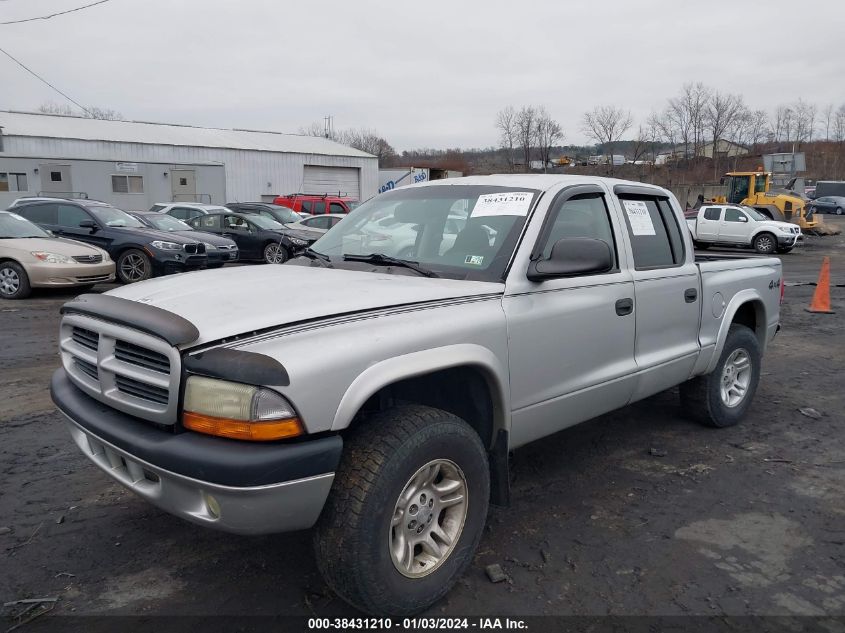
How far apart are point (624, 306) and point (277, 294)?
1981 millimetres

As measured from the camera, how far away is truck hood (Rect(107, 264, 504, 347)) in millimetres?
2520

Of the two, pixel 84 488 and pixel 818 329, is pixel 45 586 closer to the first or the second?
pixel 84 488

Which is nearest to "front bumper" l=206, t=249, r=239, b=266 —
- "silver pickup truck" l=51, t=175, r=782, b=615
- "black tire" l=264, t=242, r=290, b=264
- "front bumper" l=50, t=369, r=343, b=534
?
"black tire" l=264, t=242, r=290, b=264

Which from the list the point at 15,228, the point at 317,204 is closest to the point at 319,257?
the point at 15,228

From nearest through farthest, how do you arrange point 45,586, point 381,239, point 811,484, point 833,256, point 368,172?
1. point 45,586
2. point 381,239
3. point 811,484
4. point 833,256
5. point 368,172

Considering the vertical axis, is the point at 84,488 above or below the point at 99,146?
below

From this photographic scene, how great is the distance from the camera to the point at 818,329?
364 inches

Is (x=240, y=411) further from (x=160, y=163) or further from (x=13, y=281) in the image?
(x=160, y=163)

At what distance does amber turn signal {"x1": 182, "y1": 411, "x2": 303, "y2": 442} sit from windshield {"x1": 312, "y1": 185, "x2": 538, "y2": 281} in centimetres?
127

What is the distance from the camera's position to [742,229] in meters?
23.8

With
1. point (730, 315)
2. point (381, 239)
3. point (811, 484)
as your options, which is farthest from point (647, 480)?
point (381, 239)

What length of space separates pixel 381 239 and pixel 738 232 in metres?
23.5

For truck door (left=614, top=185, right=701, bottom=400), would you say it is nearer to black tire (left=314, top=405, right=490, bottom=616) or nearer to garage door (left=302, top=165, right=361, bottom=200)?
black tire (left=314, top=405, right=490, bottom=616)

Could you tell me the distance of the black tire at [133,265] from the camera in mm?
12070
